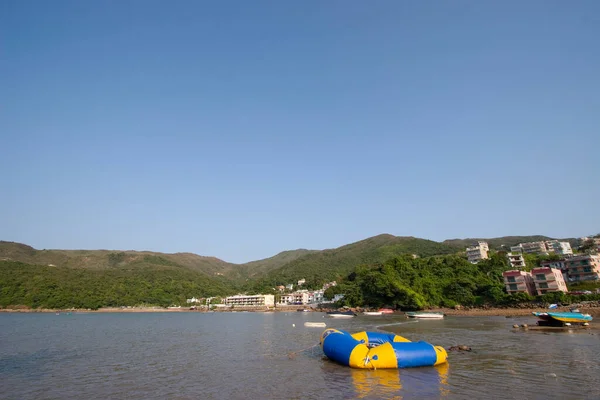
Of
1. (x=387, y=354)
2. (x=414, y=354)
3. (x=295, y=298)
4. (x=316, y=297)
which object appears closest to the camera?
(x=387, y=354)

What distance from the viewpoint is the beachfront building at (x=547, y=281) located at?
68.1m

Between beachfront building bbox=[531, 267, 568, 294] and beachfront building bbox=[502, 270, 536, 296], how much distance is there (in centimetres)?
185

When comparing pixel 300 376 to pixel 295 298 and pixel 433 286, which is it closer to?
pixel 433 286

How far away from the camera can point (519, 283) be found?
71.6 m

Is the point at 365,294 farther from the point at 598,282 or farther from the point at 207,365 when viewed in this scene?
the point at 207,365

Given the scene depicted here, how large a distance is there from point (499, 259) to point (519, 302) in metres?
22.6

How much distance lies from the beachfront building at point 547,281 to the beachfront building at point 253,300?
116m

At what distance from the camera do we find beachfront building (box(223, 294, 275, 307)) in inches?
6511

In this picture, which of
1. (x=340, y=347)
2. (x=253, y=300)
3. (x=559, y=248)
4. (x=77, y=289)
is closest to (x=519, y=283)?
(x=340, y=347)

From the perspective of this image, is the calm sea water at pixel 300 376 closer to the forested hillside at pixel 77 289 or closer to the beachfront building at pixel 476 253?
the beachfront building at pixel 476 253

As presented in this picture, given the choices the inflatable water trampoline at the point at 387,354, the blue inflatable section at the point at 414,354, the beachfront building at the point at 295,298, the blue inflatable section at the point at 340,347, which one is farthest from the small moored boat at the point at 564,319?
the beachfront building at the point at 295,298

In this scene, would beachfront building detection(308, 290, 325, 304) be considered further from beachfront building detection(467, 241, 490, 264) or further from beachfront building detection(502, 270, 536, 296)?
beachfront building detection(502, 270, 536, 296)

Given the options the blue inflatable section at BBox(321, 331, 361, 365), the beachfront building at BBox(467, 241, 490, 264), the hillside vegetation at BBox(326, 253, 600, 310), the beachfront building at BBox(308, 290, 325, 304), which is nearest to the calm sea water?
the blue inflatable section at BBox(321, 331, 361, 365)

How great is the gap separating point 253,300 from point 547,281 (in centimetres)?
12850
